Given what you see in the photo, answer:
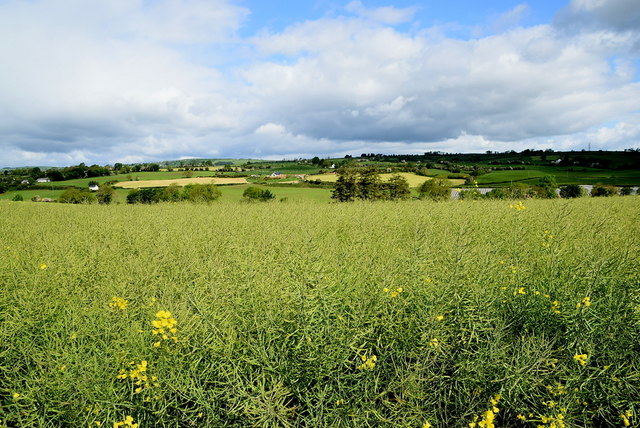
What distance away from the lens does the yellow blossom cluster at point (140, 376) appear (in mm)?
2469

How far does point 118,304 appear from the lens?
3225 mm

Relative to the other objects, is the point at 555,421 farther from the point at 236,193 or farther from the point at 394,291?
the point at 236,193

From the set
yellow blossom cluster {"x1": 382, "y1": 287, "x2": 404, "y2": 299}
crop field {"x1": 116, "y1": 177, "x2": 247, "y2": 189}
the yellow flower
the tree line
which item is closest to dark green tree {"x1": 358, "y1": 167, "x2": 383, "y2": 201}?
the tree line

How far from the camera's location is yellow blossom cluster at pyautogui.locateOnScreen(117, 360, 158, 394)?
2469 mm

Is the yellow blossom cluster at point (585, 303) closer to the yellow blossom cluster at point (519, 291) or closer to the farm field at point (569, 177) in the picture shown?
the yellow blossom cluster at point (519, 291)

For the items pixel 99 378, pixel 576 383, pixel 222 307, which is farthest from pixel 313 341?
pixel 576 383

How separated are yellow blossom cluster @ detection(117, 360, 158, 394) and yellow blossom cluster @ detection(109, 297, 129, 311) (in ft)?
2.39

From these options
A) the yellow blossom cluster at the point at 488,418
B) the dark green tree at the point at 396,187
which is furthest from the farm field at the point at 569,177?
the yellow blossom cluster at the point at 488,418

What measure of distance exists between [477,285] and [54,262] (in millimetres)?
5720

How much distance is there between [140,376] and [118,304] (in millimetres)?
1034

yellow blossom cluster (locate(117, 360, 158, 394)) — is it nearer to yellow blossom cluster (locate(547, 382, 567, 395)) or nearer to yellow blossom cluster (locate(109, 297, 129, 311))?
yellow blossom cluster (locate(109, 297, 129, 311))

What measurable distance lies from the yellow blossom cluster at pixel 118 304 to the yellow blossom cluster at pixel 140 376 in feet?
2.39

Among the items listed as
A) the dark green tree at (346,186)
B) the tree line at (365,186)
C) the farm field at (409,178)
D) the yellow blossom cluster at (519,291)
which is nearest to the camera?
the yellow blossom cluster at (519,291)

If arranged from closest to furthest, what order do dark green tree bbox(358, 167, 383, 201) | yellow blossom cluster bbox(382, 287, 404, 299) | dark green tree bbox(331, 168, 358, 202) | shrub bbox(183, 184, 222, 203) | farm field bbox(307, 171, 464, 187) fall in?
yellow blossom cluster bbox(382, 287, 404, 299), shrub bbox(183, 184, 222, 203), dark green tree bbox(331, 168, 358, 202), dark green tree bbox(358, 167, 383, 201), farm field bbox(307, 171, 464, 187)
